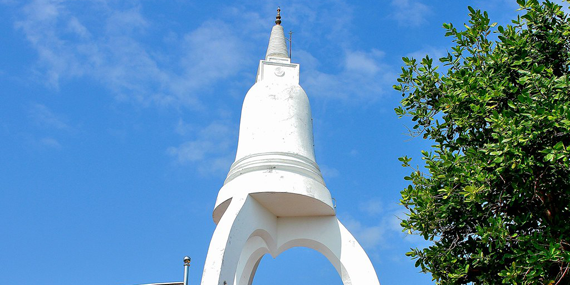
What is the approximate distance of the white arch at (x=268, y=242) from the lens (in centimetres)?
1397

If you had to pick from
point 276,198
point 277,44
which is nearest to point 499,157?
point 276,198

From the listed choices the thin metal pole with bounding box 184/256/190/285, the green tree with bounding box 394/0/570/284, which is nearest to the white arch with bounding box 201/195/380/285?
the thin metal pole with bounding box 184/256/190/285

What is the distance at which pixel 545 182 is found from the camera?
378 inches

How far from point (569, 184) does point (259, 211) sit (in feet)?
26.2

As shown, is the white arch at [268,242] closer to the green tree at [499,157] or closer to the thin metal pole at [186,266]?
the thin metal pole at [186,266]

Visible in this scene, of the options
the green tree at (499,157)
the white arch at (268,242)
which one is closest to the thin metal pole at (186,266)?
the white arch at (268,242)

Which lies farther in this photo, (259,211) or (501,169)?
(259,211)

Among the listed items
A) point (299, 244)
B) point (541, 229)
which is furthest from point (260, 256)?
point (541, 229)

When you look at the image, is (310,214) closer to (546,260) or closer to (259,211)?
(259,211)

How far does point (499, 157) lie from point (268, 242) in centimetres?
847

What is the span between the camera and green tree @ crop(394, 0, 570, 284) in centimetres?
924

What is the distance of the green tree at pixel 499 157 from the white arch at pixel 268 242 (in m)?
4.70

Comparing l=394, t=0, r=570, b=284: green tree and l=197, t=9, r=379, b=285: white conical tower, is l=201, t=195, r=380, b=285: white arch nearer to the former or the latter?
l=197, t=9, r=379, b=285: white conical tower

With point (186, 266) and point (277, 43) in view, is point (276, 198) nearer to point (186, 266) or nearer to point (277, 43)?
point (186, 266)
